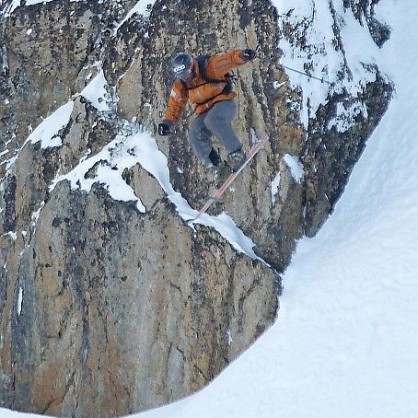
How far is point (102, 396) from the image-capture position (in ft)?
44.3

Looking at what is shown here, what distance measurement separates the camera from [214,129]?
11.4 metres

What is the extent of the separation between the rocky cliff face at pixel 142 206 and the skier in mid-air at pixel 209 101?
3.98 feet

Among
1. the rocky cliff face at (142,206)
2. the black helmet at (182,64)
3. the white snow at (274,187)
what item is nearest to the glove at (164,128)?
the black helmet at (182,64)

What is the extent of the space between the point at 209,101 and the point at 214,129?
1.30 ft

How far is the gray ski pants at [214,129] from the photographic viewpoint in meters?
11.4

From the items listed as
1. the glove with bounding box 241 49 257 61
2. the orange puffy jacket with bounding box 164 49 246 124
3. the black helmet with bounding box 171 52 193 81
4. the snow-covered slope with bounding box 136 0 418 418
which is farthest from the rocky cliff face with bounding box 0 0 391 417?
the glove with bounding box 241 49 257 61

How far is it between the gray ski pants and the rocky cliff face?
1307mm

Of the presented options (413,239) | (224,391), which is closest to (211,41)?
(413,239)

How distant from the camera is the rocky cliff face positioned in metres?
12.6

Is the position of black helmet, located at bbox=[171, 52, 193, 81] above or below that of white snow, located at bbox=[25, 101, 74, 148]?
above

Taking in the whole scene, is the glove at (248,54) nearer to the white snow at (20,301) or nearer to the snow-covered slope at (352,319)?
the snow-covered slope at (352,319)

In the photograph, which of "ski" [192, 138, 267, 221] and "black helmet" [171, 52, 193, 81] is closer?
"black helmet" [171, 52, 193, 81]

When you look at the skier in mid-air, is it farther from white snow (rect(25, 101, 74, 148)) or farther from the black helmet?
white snow (rect(25, 101, 74, 148))

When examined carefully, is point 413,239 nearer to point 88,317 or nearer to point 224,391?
point 224,391
